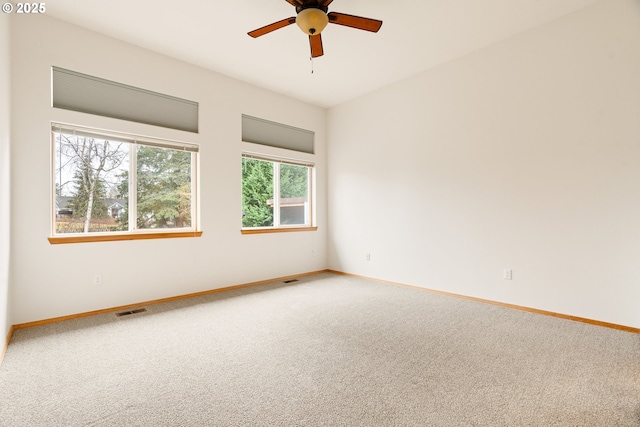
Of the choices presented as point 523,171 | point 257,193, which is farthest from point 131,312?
point 523,171

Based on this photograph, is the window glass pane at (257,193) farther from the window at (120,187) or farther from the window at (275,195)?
the window at (120,187)

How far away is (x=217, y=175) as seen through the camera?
4.19 m

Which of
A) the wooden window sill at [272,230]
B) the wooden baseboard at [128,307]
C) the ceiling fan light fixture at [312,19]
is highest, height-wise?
the ceiling fan light fixture at [312,19]

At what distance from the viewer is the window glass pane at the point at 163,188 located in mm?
3646

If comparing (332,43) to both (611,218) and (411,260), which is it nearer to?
(411,260)

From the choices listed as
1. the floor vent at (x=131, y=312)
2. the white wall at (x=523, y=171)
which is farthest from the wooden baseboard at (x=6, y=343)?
the white wall at (x=523, y=171)

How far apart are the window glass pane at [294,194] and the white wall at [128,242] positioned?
0.39 m

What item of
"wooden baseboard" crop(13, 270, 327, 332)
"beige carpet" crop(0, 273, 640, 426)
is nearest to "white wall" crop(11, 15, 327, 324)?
"wooden baseboard" crop(13, 270, 327, 332)

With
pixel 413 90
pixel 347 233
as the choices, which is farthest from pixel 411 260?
pixel 413 90

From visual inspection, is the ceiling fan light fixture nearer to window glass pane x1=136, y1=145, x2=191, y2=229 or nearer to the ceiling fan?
the ceiling fan

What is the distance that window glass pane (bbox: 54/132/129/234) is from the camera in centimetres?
315

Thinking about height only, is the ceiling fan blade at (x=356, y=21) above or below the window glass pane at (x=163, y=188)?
above

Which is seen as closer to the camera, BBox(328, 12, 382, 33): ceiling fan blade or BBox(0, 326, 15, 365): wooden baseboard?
BBox(0, 326, 15, 365): wooden baseboard

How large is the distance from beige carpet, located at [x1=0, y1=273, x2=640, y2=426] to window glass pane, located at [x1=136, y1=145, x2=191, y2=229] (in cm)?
111
